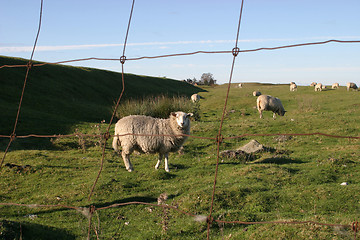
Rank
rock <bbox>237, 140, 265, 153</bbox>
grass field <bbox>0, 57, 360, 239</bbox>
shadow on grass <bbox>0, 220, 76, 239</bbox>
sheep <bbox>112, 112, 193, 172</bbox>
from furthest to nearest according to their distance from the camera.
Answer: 1. rock <bbox>237, 140, 265, 153</bbox>
2. sheep <bbox>112, 112, 193, 172</bbox>
3. grass field <bbox>0, 57, 360, 239</bbox>
4. shadow on grass <bbox>0, 220, 76, 239</bbox>

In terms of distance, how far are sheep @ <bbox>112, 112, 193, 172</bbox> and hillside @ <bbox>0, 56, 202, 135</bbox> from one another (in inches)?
387

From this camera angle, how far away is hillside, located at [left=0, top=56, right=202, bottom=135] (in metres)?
20.4

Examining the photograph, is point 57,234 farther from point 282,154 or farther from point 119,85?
point 119,85

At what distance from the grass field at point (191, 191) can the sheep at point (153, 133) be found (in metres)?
0.70

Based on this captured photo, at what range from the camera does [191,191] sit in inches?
334

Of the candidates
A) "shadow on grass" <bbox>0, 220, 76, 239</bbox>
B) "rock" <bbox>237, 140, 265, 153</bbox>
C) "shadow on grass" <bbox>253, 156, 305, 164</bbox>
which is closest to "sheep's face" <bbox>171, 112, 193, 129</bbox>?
"shadow on grass" <bbox>253, 156, 305, 164</bbox>

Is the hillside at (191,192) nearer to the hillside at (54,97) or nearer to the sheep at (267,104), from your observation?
the hillside at (54,97)

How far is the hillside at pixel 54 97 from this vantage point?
67.1 feet

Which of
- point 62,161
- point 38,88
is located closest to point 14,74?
point 38,88

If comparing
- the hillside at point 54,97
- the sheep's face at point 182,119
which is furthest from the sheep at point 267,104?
the sheep's face at point 182,119

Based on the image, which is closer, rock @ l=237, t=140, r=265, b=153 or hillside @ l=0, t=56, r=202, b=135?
rock @ l=237, t=140, r=265, b=153

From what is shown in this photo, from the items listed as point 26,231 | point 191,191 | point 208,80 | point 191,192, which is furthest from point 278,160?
point 208,80

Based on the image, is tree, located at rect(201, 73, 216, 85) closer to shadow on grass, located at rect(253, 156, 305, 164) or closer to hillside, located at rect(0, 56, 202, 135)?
hillside, located at rect(0, 56, 202, 135)

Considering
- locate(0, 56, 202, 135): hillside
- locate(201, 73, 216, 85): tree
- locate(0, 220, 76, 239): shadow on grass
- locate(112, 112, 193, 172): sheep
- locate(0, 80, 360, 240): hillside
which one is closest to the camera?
locate(0, 220, 76, 239): shadow on grass
